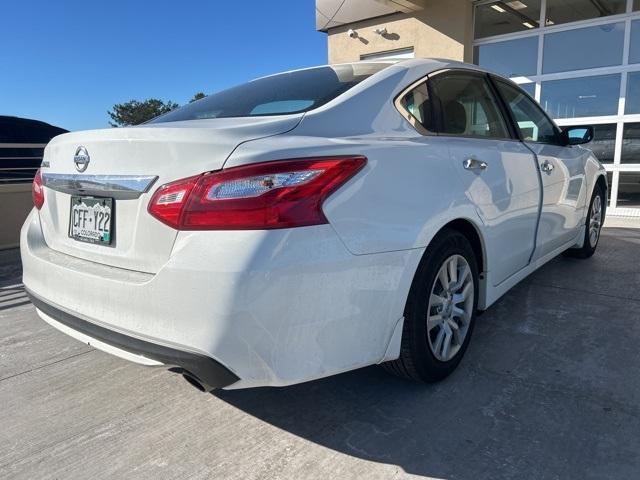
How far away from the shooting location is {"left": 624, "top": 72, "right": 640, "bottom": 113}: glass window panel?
762 cm

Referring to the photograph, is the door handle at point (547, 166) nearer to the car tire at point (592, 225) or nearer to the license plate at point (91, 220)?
the car tire at point (592, 225)

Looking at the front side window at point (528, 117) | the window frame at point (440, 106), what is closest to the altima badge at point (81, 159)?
the window frame at point (440, 106)

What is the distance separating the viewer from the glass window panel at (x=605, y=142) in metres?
7.95

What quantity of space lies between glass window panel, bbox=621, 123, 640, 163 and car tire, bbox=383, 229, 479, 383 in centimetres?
662

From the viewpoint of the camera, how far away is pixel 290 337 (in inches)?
68.5

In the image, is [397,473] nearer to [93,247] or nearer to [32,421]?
[93,247]

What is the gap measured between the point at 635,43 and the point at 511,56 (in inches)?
73.8

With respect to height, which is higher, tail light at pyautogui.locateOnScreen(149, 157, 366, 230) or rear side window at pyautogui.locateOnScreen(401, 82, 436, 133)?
rear side window at pyautogui.locateOnScreen(401, 82, 436, 133)

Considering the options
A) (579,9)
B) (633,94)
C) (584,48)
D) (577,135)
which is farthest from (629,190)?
(577,135)

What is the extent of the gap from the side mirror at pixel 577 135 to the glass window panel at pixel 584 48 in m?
4.69

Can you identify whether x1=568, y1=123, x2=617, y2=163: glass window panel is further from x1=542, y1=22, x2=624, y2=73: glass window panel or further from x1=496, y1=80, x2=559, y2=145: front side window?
x1=496, y1=80, x2=559, y2=145: front side window

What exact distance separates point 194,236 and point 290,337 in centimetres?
47

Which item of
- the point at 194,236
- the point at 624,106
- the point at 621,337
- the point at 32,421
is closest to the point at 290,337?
the point at 194,236

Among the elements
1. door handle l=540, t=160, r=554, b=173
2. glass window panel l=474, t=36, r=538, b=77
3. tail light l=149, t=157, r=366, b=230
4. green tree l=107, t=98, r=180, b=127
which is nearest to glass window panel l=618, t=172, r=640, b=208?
glass window panel l=474, t=36, r=538, b=77
